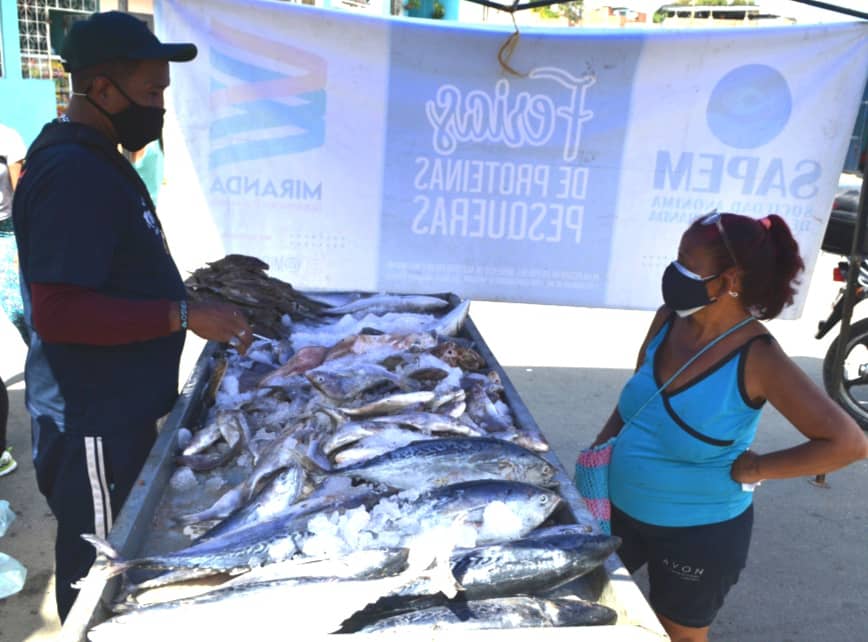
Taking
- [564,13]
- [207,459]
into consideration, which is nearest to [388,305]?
[207,459]

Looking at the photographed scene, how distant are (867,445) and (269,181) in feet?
13.3

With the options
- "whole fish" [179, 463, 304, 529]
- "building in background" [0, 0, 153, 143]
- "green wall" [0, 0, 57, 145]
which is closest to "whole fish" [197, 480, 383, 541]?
"whole fish" [179, 463, 304, 529]

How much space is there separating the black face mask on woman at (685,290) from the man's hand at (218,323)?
1.39m

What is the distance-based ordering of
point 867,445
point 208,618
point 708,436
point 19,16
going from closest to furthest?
point 208,618, point 867,445, point 708,436, point 19,16

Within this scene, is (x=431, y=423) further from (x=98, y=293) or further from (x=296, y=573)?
(x=98, y=293)

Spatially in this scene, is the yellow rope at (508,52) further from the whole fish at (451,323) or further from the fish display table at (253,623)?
the fish display table at (253,623)

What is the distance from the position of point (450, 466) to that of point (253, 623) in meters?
0.80

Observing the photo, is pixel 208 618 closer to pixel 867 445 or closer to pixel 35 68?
pixel 867 445

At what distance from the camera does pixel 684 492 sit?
2363 mm

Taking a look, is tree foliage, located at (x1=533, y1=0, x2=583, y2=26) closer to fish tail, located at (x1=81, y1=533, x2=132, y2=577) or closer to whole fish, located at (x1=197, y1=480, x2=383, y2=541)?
whole fish, located at (x1=197, y1=480, x2=383, y2=541)

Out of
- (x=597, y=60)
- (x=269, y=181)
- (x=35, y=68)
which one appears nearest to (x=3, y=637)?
(x=269, y=181)

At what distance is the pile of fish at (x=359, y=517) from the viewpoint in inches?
60.4

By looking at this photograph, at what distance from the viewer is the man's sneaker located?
Answer: 14.0ft

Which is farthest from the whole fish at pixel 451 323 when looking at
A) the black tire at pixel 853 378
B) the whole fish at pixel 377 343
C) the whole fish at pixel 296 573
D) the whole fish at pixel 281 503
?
the black tire at pixel 853 378
